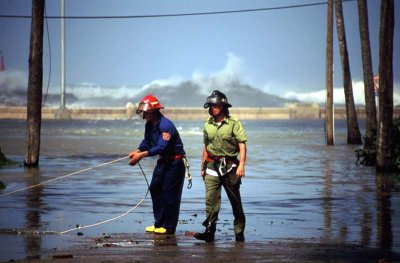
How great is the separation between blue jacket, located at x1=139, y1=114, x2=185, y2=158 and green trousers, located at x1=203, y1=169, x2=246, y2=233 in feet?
2.42

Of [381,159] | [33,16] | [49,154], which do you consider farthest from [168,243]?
[49,154]

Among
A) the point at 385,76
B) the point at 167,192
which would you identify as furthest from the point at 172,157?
the point at 385,76

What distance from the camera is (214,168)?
511 inches

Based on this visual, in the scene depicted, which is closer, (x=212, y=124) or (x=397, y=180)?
(x=212, y=124)

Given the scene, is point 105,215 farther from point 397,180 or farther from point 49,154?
point 49,154

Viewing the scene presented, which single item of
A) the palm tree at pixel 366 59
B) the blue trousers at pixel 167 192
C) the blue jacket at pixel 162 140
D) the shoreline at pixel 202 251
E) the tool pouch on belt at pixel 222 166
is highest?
the palm tree at pixel 366 59

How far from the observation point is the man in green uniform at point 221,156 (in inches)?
509

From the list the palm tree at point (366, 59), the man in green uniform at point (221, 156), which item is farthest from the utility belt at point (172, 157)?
the palm tree at point (366, 59)

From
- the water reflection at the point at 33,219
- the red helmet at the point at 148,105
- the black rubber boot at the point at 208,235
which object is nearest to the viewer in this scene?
the water reflection at the point at 33,219

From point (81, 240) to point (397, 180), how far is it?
1246cm

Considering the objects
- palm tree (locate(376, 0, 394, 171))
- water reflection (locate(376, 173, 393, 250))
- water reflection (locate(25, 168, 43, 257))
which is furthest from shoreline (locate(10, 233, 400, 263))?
palm tree (locate(376, 0, 394, 171))

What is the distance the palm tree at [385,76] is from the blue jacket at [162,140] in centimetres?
1266

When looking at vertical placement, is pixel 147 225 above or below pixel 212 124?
below

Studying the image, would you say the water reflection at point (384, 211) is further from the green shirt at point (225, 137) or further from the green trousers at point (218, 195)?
the green shirt at point (225, 137)
